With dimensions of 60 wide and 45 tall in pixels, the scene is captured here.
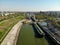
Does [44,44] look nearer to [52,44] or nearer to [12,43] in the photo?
[52,44]

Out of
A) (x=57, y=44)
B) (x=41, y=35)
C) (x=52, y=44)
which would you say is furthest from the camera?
(x=41, y=35)

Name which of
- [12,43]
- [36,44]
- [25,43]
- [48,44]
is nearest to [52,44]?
[48,44]

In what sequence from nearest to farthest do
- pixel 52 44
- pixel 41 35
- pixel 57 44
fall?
pixel 57 44 < pixel 52 44 < pixel 41 35

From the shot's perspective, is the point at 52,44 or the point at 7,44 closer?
the point at 7,44

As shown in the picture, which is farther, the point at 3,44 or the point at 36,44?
the point at 36,44

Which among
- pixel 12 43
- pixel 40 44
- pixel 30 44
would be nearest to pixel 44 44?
pixel 40 44

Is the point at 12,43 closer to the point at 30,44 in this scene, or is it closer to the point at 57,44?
the point at 30,44

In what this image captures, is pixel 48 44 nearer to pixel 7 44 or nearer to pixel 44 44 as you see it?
pixel 44 44

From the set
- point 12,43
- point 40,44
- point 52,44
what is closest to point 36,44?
point 40,44
